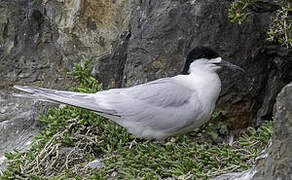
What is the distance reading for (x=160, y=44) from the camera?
5039 millimetres

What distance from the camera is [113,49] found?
5523mm

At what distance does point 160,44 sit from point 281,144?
2.59m

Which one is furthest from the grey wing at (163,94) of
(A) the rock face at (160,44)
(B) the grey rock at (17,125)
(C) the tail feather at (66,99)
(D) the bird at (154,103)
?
(B) the grey rock at (17,125)

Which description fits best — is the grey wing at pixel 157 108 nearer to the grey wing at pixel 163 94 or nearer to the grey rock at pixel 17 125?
the grey wing at pixel 163 94

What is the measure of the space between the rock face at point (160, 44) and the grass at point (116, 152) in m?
0.37

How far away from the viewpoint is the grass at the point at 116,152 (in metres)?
3.89

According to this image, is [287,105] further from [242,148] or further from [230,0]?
[230,0]

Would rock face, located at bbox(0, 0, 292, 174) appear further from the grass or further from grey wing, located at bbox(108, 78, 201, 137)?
grey wing, located at bbox(108, 78, 201, 137)

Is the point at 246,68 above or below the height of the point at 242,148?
above

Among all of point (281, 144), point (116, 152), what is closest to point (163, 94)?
point (116, 152)

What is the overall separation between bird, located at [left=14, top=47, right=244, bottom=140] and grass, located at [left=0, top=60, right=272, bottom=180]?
189 millimetres

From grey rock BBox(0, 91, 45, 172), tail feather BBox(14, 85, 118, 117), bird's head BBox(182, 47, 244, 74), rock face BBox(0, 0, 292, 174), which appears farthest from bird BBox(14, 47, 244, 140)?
grey rock BBox(0, 91, 45, 172)

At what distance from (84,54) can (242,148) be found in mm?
2141

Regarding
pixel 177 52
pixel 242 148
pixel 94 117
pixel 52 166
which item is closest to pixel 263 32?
pixel 177 52
